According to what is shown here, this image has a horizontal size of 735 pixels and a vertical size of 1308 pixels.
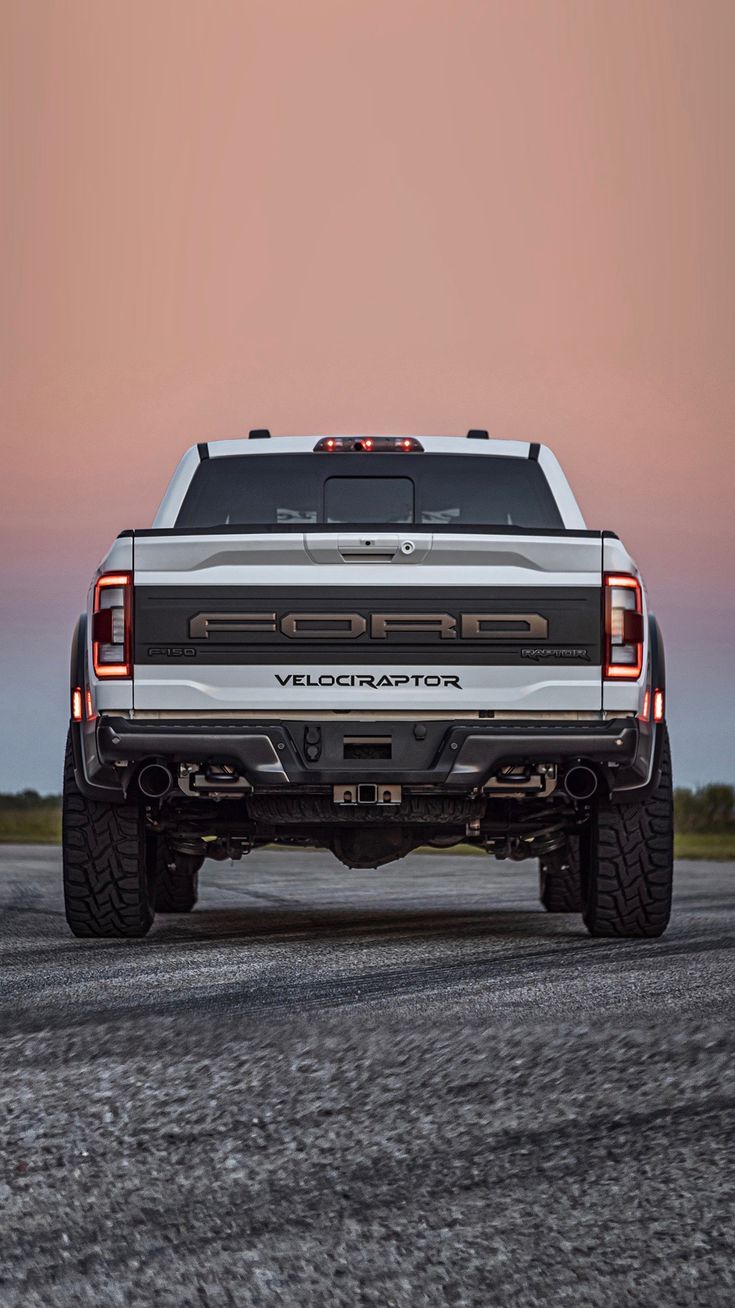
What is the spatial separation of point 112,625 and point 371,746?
1295mm

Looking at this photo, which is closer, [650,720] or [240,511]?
[650,720]

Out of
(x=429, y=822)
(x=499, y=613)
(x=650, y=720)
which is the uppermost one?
(x=499, y=613)

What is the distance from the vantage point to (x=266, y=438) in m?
→ 9.32

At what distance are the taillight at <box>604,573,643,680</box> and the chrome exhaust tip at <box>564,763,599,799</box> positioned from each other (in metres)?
0.48

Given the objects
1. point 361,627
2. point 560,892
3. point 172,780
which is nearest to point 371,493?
point 361,627

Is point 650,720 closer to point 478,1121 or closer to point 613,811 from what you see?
point 613,811

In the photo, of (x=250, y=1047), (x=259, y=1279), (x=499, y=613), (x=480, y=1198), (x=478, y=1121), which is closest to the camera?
(x=259, y=1279)

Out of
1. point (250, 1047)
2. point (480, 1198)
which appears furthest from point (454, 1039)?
point (480, 1198)

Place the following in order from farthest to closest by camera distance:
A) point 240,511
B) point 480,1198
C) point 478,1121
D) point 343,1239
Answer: point 240,511 → point 478,1121 → point 480,1198 → point 343,1239

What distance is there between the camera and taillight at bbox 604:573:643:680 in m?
7.15

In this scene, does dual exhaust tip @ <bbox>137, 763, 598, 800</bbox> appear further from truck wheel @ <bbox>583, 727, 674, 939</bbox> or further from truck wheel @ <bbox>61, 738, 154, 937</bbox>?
truck wheel @ <bbox>61, 738, 154, 937</bbox>

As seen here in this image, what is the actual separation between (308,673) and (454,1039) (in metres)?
2.73

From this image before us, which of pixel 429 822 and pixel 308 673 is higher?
pixel 308 673

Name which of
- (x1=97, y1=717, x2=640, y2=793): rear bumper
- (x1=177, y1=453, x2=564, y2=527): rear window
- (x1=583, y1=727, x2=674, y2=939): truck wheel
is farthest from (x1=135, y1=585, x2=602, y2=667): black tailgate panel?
(x1=177, y1=453, x2=564, y2=527): rear window
